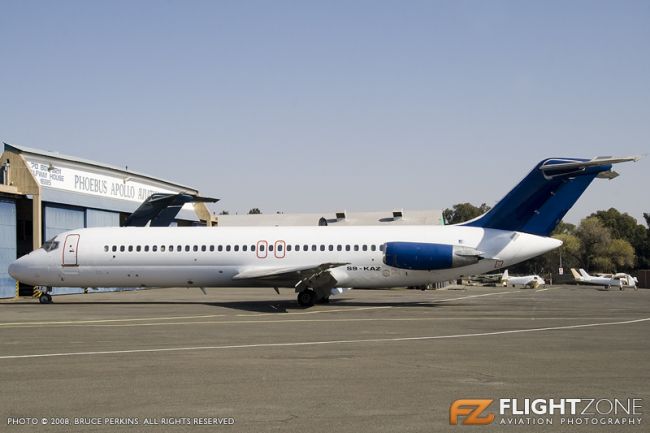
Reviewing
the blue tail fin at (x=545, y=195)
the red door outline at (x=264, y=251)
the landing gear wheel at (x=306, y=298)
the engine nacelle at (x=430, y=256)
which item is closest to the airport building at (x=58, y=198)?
the red door outline at (x=264, y=251)

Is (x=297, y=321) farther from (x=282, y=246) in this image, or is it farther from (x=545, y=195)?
(x=545, y=195)

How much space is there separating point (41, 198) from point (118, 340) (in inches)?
1003

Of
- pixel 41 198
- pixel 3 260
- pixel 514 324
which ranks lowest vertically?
pixel 514 324

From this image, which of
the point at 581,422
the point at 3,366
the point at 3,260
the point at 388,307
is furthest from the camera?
the point at 3,260

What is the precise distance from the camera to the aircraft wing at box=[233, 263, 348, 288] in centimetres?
2794

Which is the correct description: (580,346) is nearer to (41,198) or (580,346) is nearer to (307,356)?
(307,356)

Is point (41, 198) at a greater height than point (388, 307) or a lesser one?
greater

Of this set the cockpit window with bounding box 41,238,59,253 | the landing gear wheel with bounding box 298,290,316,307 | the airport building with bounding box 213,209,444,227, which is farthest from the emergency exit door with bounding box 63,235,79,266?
the airport building with bounding box 213,209,444,227

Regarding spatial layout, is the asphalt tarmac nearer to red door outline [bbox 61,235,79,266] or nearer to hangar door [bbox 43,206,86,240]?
red door outline [bbox 61,235,79,266]

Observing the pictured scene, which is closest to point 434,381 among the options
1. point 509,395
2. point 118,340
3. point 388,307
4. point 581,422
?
point 509,395

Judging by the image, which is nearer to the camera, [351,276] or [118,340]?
[118,340]

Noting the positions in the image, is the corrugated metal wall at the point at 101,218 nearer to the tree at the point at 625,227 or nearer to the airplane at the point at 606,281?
the airplane at the point at 606,281

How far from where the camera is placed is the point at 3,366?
12664 millimetres

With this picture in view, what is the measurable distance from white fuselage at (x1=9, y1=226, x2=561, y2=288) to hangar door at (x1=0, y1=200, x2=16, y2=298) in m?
5.39
